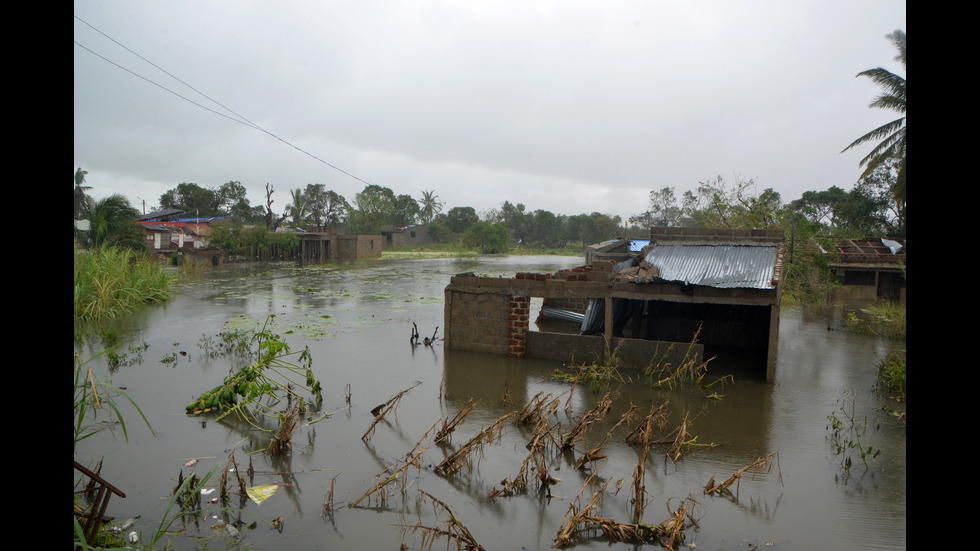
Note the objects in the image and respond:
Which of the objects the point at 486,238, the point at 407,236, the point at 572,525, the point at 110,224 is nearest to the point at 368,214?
the point at 407,236

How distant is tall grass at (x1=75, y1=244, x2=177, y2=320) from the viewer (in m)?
14.9

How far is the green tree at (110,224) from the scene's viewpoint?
2088 cm

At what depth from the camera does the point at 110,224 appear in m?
21.5

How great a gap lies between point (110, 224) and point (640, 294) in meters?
19.8

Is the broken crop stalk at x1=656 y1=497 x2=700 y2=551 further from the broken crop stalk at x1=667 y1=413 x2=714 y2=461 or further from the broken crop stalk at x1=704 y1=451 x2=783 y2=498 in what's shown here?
the broken crop stalk at x1=667 y1=413 x2=714 y2=461

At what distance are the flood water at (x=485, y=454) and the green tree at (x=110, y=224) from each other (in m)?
10.4

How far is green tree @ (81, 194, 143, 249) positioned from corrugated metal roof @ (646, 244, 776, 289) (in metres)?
18.3

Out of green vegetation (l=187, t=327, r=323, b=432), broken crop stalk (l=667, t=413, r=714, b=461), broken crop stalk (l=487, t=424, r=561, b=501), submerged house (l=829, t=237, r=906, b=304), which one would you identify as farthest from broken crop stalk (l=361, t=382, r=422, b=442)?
submerged house (l=829, t=237, r=906, b=304)

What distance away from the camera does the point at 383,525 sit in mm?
4980

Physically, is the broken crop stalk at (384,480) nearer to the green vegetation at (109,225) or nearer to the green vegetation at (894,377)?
the green vegetation at (894,377)

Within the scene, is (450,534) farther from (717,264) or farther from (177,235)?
(177,235)
